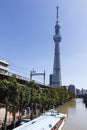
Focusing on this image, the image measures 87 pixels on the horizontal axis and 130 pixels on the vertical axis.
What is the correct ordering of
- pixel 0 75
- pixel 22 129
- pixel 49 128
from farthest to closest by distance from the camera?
pixel 0 75 < pixel 49 128 < pixel 22 129

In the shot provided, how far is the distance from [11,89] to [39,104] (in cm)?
1761

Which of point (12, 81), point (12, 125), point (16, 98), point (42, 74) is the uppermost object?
point (42, 74)

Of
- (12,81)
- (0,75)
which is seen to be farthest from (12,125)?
(0,75)

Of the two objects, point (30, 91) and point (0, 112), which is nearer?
point (0, 112)

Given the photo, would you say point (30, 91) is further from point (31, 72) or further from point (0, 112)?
point (31, 72)

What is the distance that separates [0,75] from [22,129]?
2206 centimetres

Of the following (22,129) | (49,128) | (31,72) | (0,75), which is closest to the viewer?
(22,129)

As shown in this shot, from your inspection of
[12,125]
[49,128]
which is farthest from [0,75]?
[49,128]

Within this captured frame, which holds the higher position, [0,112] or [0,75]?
[0,75]

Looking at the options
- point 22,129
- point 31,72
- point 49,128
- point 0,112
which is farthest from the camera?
point 31,72

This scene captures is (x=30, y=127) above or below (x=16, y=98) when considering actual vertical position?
below

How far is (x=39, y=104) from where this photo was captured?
5116cm

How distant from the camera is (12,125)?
37094mm

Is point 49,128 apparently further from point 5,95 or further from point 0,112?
point 0,112
